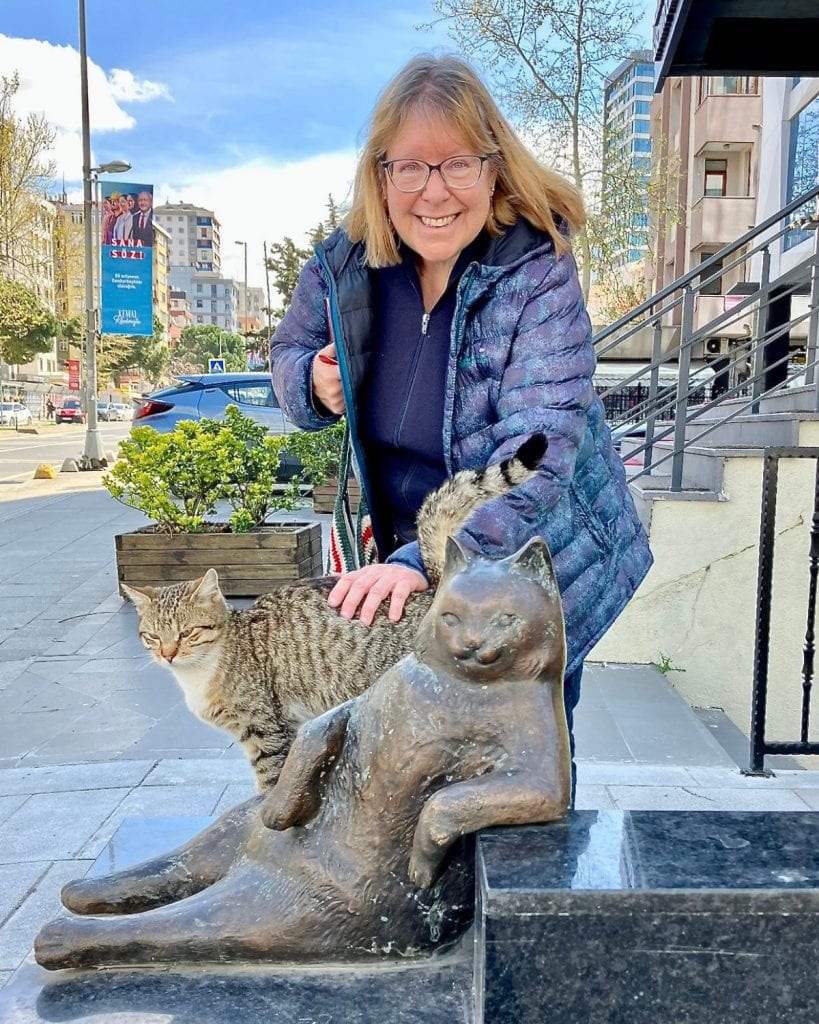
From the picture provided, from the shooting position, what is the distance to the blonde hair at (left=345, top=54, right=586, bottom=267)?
162cm

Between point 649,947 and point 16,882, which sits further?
point 16,882

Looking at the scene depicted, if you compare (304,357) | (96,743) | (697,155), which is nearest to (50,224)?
(697,155)

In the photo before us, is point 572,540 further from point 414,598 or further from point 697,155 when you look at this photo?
point 697,155

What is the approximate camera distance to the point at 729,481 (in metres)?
4.91

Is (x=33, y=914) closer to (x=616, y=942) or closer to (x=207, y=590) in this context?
(x=207, y=590)

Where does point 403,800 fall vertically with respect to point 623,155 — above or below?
below

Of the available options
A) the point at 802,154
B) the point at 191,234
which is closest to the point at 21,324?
the point at 802,154

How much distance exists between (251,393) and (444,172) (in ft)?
35.9

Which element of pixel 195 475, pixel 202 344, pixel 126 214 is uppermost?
pixel 202 344

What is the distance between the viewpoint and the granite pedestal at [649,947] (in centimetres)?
101

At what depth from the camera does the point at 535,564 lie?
1182mm

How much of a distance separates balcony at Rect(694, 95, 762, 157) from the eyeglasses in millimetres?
26669

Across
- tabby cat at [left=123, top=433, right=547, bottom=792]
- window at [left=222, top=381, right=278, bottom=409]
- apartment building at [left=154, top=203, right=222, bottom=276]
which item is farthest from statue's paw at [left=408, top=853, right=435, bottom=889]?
apartment building at [left=154, top=203, right=222, bottom=276]

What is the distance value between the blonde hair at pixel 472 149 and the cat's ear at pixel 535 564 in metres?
0.78
